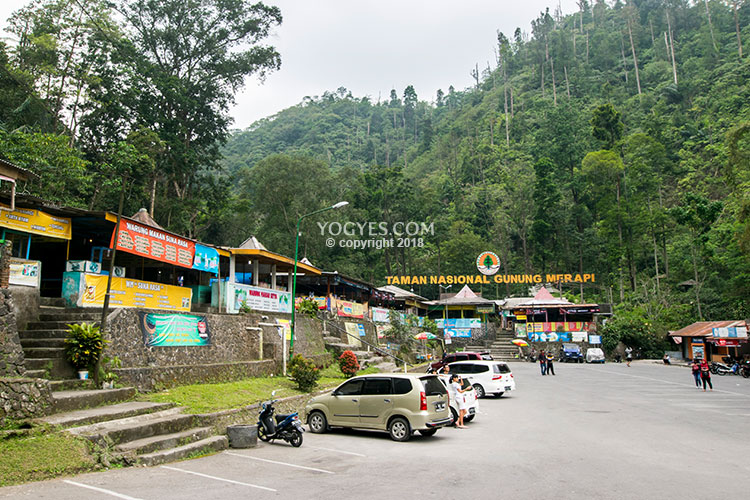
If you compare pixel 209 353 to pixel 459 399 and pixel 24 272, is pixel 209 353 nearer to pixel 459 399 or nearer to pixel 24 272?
pixel 24 272

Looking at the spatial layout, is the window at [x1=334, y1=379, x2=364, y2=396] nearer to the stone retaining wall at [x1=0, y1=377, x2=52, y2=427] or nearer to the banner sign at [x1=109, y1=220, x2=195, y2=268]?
the stone retaining wall at [x1=0, y1=377, x2=52, y2=427]

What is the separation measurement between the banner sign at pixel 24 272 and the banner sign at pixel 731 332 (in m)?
36.0

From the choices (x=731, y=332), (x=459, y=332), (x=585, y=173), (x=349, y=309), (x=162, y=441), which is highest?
(x=585, y=173)

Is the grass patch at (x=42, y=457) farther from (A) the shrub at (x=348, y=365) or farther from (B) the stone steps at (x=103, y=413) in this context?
(A) the shrub at (x=348, y=365)

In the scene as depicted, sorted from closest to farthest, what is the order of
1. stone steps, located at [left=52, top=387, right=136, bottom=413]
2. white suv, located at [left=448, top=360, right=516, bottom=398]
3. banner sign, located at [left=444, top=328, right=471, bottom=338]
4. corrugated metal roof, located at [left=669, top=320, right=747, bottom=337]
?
stone steps, located at [left=52, top=387, right=136, bottom=413] < white suv, located at [left=448, top=360, right=516, bottom=398] < corrugated metal roof, located at [left=669, top=320, right=747, bottom=337] < banner sign, located at [left=444, top=328, right=471, bottom=338]

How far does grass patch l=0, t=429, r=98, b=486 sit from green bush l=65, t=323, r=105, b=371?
8.84 ft

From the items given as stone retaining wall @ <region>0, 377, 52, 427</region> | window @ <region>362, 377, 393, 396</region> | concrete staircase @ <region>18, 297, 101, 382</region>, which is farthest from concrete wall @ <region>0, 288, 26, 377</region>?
window @ <region>362, 377, 393, 396</region>

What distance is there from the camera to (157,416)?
9.44 metres

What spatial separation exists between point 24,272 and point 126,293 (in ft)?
7.55

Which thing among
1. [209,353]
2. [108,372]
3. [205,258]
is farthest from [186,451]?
[205,258]

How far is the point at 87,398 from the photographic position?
9.11 meters

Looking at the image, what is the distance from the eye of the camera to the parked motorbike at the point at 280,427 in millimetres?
10234

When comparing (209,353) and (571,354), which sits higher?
(209,353)

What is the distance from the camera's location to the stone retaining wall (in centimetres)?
759
